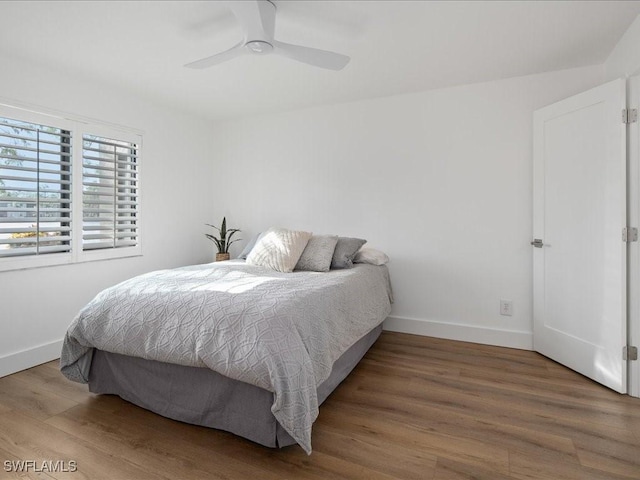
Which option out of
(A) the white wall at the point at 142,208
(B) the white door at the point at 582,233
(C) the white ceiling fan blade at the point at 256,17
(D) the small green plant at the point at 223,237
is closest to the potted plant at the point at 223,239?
(D) the small green plant at the point at 223,237

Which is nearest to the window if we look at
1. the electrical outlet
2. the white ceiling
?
the white ceiling

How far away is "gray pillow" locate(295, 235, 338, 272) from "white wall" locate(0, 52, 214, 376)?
1779mm

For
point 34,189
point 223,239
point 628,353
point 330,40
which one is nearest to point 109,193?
point 34,189

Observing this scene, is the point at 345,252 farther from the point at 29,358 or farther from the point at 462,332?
the point at 29,358

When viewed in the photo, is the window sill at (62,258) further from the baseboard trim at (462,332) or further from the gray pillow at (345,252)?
the baseboard trim at (462,332)

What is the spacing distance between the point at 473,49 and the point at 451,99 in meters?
0.74

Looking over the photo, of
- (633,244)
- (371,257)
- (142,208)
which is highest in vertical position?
(142,208)

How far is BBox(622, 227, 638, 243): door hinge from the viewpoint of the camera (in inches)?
88.1

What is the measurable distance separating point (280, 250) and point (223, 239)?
1440mm

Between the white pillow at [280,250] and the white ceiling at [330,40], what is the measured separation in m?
1.38

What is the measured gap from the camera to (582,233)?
2.56 meters

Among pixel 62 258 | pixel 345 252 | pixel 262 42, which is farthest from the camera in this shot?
pixel 345 252

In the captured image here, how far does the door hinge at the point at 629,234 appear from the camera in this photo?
224 cm

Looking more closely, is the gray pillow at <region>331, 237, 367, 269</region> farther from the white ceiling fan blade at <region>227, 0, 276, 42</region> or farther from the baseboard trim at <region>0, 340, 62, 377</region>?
the baseboard trim at <region>0, 340, 62, 377</region>
